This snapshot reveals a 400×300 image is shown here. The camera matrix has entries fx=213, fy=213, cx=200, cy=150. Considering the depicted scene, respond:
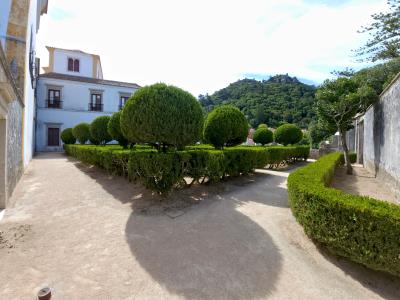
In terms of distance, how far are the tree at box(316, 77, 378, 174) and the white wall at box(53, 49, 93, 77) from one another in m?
29.9

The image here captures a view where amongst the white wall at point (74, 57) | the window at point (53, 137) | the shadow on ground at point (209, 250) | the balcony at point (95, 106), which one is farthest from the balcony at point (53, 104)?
the shadow on ground at point (209, 250)

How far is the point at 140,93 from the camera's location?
18.8 ft

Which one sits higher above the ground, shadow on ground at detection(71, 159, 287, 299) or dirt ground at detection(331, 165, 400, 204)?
dirt ground at detection(331, 165, 400, 204)

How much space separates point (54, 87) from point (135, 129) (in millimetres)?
23307

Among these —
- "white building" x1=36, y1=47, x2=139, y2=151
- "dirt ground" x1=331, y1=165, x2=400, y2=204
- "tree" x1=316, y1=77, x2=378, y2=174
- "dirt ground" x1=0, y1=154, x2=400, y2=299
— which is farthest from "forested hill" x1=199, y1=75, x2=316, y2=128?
"dirt ground" x1=0, y1=154, x2=400, y2=299

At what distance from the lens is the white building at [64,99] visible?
Answer: 2227 centimetres

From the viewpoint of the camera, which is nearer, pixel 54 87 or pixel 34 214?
pixel 34 214

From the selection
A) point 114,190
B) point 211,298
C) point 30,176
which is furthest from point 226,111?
point 30,176

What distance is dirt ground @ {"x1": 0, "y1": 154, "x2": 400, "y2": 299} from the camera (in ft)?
8.46

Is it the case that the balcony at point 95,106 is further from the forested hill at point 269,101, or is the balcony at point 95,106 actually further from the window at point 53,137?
the forested hill at point 269,101

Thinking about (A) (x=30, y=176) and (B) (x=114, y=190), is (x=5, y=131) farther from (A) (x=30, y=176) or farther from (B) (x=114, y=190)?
(A) (x=30, y=176)

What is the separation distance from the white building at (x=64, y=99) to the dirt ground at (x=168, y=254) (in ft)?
66.3

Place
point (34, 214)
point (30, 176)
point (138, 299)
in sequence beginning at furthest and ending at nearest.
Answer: point (30, 176) → point (34, 214) → point (138, 299)

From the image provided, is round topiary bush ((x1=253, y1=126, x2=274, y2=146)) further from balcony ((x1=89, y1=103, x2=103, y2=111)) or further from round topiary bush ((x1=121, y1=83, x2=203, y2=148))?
balcony ((x1=89, y1=103, x2=103, y2=111))
